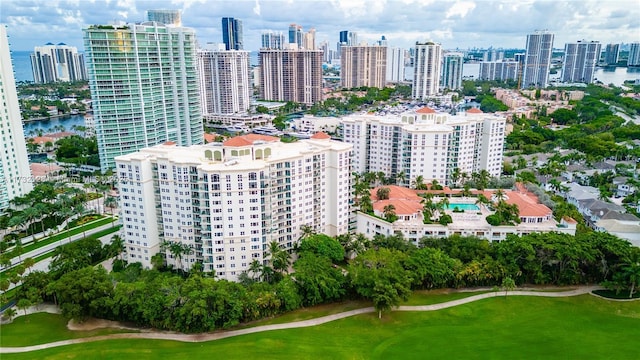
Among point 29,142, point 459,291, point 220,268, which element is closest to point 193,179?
point 220,268

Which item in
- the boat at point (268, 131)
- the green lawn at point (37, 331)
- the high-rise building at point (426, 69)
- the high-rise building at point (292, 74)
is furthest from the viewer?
the high-rise building at point (426, 69)

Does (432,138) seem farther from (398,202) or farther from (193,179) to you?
(193,179)

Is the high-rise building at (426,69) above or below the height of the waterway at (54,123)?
above

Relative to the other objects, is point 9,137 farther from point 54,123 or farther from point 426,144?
point 54,123

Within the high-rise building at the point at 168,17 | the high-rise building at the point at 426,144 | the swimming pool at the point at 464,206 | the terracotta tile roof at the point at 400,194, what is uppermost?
the high-rise building at the point at 168,17

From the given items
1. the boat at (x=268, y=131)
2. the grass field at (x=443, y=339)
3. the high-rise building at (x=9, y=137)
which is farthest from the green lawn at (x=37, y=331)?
the boat at (x=268, y=131)

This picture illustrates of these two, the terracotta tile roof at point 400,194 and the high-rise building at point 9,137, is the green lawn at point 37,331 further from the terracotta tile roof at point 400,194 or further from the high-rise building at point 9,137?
the terracotta tile roof at point 400,194
